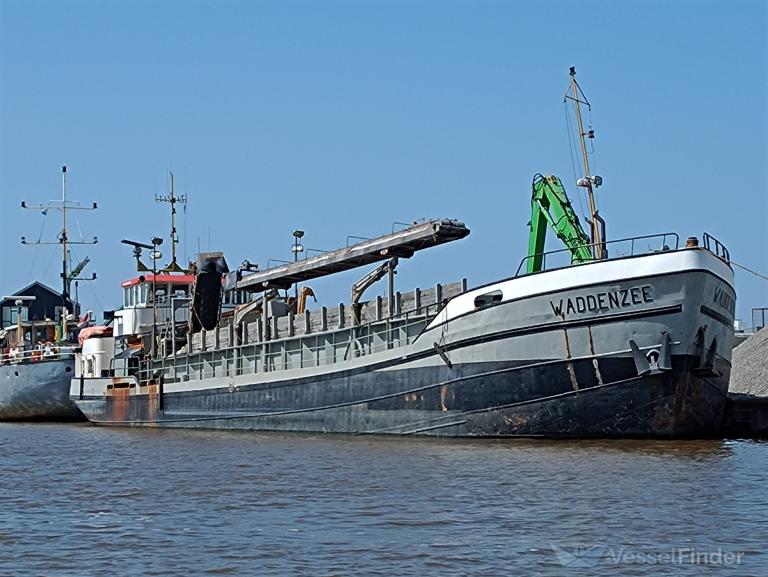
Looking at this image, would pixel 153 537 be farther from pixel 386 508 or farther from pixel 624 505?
pixel 624 505

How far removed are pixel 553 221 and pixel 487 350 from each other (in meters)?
7.93

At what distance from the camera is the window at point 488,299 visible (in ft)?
73.4

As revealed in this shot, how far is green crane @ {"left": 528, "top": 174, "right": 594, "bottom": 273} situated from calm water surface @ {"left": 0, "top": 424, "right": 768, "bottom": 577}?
8.30m

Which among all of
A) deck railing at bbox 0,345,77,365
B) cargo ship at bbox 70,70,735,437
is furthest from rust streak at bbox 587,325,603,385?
deck railing at bbox 0,345,77,365

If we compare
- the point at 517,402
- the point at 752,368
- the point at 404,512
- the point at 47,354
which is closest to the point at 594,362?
the point at 517,402

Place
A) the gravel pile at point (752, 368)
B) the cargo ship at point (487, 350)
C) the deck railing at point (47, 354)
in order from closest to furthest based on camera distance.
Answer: the cargo ship at point (487, 350), the gravel pile at point (752, 368), the deck railing at point (47, 354)

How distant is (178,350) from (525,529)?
26.4 m

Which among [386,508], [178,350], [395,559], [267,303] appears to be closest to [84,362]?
[178,350]

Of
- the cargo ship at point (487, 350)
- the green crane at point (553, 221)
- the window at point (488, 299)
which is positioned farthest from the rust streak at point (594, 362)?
the green crane at point (553, 221)

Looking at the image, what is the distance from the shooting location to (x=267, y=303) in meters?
32.4

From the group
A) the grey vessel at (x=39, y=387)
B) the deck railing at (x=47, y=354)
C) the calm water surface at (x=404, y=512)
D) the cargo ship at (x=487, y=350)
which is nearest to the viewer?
the calm water surface at (x=404, y=512)

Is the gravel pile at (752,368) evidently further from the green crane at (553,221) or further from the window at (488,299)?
the window at (488,299)

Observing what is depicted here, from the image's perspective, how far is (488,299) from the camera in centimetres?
2255

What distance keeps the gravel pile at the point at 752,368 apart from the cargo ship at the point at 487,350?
5.33 metres
